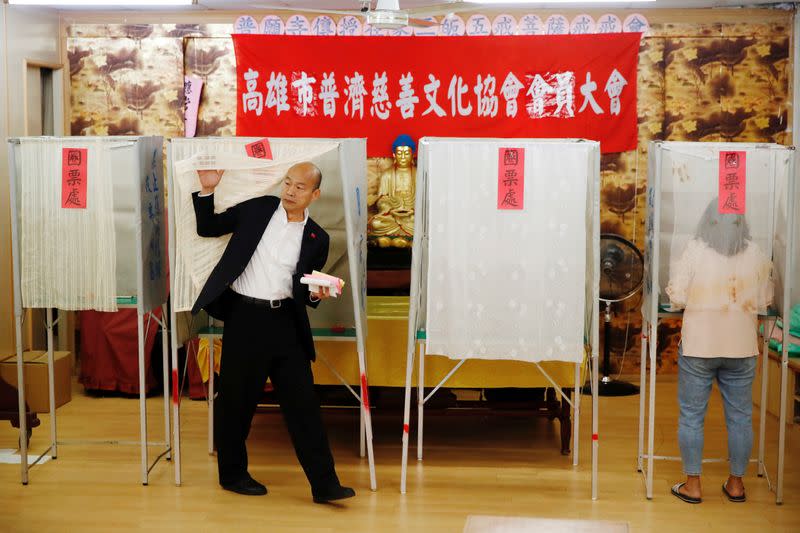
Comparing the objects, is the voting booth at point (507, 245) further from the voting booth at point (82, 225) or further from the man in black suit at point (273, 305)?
the voting booth at point (82, 225)

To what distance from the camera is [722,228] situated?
4652mm

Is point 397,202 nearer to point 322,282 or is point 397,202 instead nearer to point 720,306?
point 322,282

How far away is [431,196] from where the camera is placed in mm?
4691

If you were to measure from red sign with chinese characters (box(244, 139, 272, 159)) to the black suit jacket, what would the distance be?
0.70 feet

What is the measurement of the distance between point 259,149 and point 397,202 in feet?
9.15

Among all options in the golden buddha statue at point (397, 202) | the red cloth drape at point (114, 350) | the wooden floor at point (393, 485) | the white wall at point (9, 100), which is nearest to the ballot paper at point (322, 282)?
the wooden floor at point (393, 485)

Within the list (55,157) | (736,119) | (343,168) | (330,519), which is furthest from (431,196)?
(736,119)

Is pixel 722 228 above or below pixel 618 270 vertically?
above

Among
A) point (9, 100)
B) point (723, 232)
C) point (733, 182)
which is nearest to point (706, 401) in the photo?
point (723, 232)

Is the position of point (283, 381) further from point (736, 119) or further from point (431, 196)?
point (736, 119)

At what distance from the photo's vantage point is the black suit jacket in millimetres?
4652

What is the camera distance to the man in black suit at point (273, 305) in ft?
15.4

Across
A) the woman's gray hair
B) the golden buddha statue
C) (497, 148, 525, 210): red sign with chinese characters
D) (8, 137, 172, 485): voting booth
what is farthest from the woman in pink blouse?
the golden buddha statue

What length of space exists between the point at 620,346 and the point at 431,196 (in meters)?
3.59
